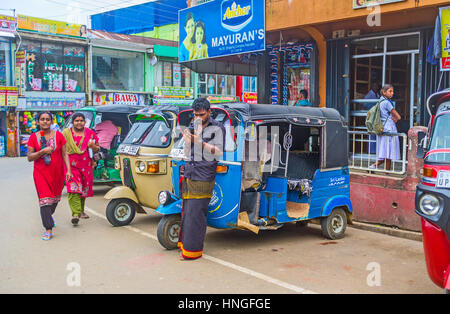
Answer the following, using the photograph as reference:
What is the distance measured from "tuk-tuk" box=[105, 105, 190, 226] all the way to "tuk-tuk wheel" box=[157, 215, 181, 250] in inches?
50.7

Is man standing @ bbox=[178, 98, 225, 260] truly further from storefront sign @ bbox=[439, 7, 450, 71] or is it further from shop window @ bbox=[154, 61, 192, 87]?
shop window @ bbox=[154, 61, 192, 87]

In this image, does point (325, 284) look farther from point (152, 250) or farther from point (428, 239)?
point (152, 250)

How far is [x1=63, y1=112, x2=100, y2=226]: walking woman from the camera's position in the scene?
24.7 feet

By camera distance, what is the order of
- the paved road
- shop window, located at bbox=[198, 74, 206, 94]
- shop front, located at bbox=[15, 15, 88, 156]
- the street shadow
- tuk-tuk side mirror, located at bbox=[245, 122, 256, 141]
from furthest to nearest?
shop window, located at bbox=[198, 74, 206, 94]
shop front, located at bbox=[15, 15, 88, 156]
the street shadow
tuk-tuk side mirror, located at bbox=[245, 122, 256, 141]
the paved road

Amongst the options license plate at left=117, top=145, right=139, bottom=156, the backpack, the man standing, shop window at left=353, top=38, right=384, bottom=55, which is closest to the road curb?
the backpack

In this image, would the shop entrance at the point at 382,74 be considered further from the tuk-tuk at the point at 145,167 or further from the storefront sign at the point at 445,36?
the tuk-tuk at the point at 145,167

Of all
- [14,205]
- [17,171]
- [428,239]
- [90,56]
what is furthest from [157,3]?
[428,239]

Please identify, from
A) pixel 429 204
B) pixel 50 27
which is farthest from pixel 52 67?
pixel 429 204

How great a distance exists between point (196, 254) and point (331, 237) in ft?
7.56

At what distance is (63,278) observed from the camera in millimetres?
4941

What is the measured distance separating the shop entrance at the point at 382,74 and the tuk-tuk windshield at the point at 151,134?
5175 mm

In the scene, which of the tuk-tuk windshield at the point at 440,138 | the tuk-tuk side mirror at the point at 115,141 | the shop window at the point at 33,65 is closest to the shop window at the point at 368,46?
the tuk-tuk side mirror at the point at 115,141

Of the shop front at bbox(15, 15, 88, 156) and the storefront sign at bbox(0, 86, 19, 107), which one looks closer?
the storefront sign at bbox(0, 86, 19, 107)

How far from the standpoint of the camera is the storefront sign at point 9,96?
2089cm
